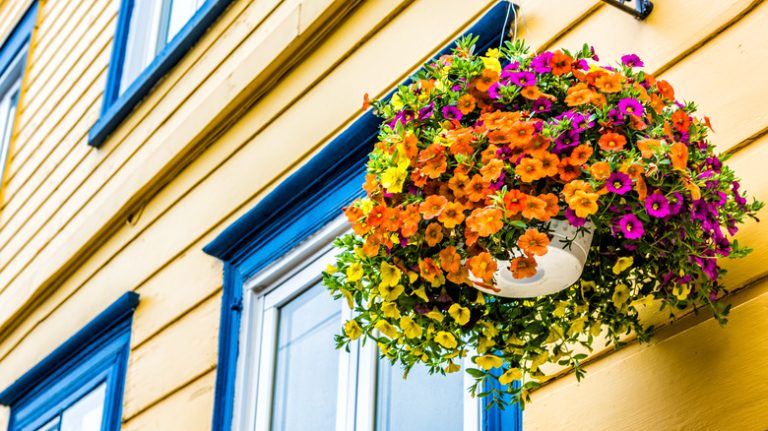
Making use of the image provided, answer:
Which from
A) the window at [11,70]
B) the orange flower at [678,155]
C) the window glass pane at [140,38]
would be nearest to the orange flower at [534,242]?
the orange flower at [678,155]

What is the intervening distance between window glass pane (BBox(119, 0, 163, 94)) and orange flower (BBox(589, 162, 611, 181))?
362 cm

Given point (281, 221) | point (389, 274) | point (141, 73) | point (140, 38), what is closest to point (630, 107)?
point (389, 274)

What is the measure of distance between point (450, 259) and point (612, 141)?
1.08 ft

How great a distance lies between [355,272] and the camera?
80.6 inches

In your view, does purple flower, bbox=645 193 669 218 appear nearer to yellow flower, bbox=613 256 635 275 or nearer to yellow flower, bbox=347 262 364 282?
yellow flower, bbox=613 256 635 275

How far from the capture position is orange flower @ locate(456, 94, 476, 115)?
205 cm

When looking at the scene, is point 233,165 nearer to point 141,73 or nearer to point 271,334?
point 271,334

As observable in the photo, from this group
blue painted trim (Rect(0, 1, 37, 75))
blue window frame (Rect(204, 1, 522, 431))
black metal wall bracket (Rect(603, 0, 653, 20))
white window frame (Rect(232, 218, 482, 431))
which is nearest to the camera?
black metal wall bracket (Rect(603, 0, 653, 20))

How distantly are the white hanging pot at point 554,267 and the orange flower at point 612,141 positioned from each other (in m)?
0.13

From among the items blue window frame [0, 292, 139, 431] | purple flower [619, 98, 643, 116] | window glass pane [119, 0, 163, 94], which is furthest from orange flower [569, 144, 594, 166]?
window glass pane [119, 0, 163, 94]

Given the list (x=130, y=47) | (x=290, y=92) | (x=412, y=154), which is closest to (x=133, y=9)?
(x=130, y=47)

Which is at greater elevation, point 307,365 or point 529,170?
point 307,365

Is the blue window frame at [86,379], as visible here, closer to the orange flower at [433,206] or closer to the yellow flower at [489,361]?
the yellow flower at [489,361]

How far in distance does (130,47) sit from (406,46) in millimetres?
2339
